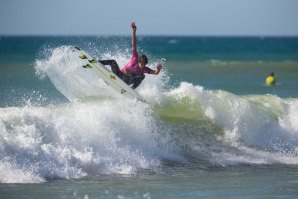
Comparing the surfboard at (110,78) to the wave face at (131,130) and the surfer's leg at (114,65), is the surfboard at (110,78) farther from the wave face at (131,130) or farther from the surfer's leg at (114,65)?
the wave face at (131,130)

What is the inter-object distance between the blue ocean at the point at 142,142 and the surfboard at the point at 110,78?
0.96 ft

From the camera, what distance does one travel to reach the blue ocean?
39.5ft

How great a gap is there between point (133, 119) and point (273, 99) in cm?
584

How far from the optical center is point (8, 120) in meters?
13.4

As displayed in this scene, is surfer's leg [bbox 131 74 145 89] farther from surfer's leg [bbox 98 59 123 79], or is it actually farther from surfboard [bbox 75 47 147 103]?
surfer's leg [bbox 98 59 123 79]

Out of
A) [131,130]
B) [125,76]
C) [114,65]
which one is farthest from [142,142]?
[114,65]

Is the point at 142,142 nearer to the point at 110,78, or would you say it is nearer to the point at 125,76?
the point at 125,76

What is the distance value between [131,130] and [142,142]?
1.22 feet

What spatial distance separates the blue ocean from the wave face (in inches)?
0.9

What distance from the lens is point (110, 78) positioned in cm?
1619

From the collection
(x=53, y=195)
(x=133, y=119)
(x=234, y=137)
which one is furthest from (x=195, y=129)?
(x=53, y=195)

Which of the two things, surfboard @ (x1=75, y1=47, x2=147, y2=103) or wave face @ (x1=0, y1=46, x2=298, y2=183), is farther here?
surfboard @ (x1=75, y1=47, x2=147, y2=103)

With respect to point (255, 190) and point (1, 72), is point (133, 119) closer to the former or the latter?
point (255, 190)

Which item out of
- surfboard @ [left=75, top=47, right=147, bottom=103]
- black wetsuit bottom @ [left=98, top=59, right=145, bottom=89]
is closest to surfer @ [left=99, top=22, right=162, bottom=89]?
black wetsuit bottom @ [left=98, top=59, right=145, bottom=89]
